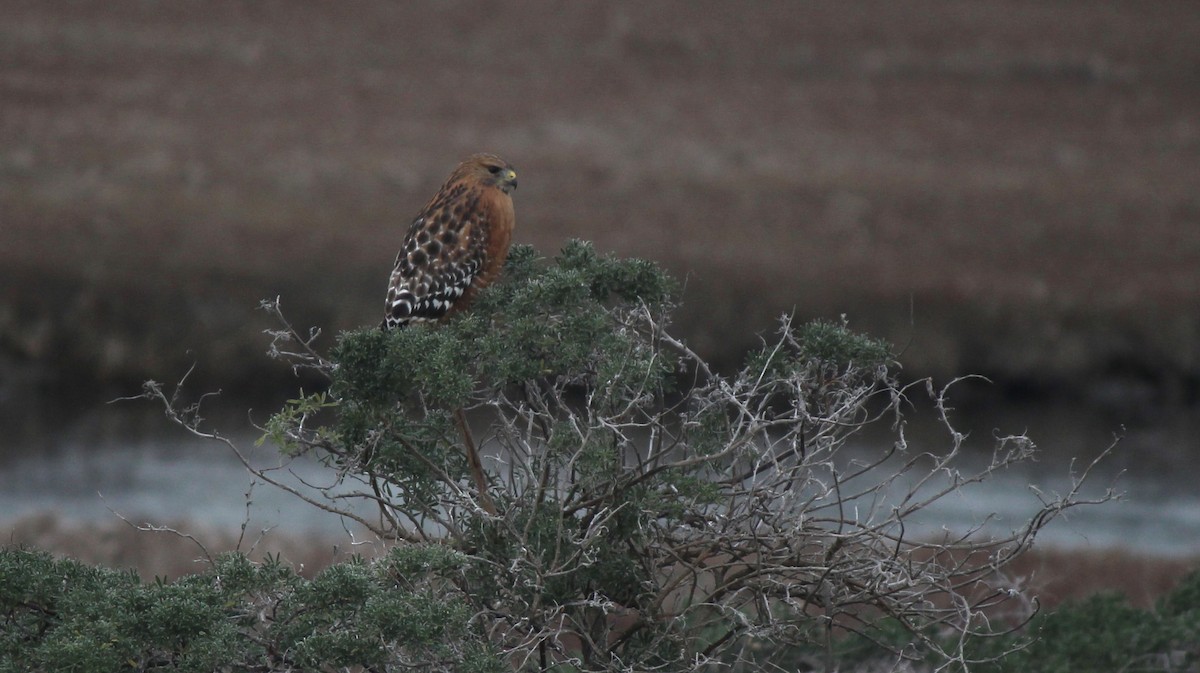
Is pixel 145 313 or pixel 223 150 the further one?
pixel 223 150

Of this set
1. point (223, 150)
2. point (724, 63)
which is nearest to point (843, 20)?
point (724, 63)

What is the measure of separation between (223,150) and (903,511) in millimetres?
21885

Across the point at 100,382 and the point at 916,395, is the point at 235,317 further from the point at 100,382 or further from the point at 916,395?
the point at 916,395

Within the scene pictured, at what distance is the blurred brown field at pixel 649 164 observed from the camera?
1902 centimetres

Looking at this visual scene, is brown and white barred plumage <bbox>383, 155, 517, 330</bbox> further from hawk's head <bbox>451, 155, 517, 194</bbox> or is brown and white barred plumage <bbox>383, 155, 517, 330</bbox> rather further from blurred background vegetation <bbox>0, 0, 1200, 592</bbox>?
blurred background vegetation <bbox>0, 0, 1200, 592</bbox>

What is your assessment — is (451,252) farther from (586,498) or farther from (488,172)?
(586,498)

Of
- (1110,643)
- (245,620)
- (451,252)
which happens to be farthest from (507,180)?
(1110,643)

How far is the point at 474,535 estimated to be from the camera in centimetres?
472

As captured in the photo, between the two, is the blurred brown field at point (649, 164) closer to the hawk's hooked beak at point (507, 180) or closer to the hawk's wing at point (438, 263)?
the hawk's hooked beak at point (507, 180)

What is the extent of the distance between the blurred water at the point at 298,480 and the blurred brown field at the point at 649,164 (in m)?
0.98

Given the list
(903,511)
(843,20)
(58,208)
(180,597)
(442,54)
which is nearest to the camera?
(180,597)

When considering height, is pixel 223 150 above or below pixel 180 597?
above

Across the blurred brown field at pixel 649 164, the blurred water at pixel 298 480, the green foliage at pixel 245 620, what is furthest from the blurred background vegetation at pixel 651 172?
the green foliage at pixel 245 620

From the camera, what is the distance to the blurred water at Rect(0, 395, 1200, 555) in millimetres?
13961
